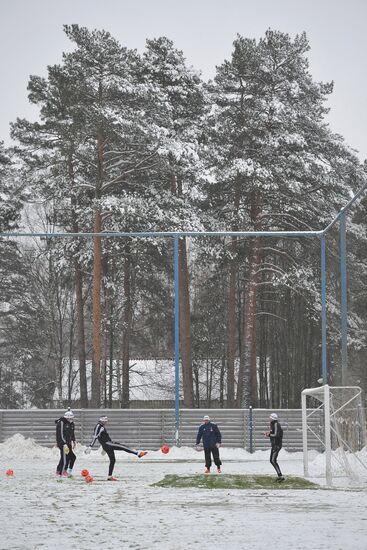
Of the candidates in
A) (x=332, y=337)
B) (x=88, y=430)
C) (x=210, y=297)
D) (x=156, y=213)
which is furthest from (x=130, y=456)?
(x=210, y=297)

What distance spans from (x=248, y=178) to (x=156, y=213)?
4.08 metres

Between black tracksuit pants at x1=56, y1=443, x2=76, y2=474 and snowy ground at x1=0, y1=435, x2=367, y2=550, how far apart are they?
15.8 inches

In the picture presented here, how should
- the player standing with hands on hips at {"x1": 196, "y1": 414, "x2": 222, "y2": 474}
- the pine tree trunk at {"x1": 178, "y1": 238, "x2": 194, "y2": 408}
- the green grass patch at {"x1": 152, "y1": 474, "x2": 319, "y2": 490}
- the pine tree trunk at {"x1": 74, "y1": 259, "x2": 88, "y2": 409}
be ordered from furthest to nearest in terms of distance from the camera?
1. the pine tree trunk at {"x1": 74, "y1": 259, "x2": 88, "y2": 409}
2. the pine tree trunk at {"x1": 178, "y1": 238, "x2": 194, "y2": 408}
3. the player standing with hands on hips at {"x1": 196, "y1": 414, "x2": 222, "y2": 474}
4. the green grass patch at {"x1": 152, "y1": 474, "x2": 319, "y2": 490}

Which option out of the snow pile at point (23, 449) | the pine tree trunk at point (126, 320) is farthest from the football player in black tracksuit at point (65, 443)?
the pine tree trunk at point (126, 320)

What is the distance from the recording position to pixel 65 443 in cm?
2094

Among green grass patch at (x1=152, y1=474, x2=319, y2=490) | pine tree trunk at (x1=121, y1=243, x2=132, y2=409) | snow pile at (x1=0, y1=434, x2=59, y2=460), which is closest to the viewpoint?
green grass patch at (x1=152, y1=474, x2=319, y2=490)

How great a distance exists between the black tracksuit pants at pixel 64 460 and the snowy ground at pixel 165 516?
401mm

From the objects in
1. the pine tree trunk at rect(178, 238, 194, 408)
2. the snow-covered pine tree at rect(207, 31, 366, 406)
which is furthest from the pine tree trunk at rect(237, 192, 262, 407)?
the pine tree trunk at rect(178, 238, 194, 408)

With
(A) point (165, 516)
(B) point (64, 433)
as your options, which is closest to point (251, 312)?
(B) point (64, 433)

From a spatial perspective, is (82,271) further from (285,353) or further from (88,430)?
(285,353)

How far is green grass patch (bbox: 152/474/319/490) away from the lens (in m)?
18.5

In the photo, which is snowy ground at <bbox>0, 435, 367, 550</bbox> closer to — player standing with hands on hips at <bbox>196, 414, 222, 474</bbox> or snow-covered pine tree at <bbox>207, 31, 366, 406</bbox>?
player standing with hands on hips at <bbox>196, 414, 222, 474</bbox>

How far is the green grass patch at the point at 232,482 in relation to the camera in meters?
18.5

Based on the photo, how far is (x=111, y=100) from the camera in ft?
115
